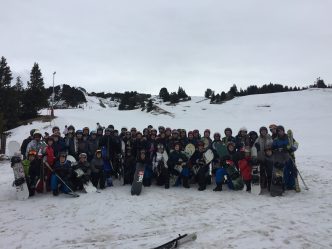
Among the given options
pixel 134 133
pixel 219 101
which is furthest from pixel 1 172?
pixel 219 101

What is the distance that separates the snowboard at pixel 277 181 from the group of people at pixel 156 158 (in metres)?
0.10

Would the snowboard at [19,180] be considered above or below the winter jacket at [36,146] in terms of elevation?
below

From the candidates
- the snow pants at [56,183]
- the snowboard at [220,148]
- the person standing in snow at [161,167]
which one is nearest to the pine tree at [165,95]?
the snowboard at [220,148]

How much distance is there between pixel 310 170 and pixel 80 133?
8503 millimetres

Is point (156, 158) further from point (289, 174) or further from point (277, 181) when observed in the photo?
point (289, 174)

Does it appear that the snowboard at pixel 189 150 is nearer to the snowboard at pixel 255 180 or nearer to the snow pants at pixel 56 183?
the snowboard at pixel 255 180

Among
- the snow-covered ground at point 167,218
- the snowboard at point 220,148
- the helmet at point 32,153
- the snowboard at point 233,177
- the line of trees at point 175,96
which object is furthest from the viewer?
the line of trees at point 175,96

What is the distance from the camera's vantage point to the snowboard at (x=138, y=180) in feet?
29.0

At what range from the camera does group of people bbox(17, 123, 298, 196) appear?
8922mm

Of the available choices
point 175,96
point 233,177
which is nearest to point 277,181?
point 233,177

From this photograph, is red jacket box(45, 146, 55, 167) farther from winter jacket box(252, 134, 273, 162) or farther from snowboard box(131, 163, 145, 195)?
winter jacket box(252, 134, 273, 162)

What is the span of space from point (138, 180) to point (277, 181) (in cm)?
392

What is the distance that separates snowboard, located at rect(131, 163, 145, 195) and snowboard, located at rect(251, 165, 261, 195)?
3193 mm

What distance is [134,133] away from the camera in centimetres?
1071
